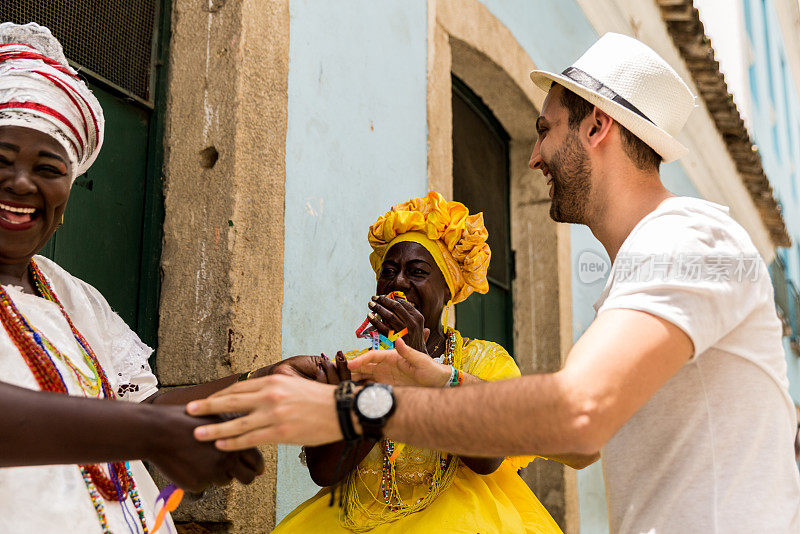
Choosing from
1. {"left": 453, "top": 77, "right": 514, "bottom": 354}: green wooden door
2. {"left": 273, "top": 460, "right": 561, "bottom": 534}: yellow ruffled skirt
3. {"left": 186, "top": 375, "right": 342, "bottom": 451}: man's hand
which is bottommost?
{"left": 273, "top": 460, "right": 561, "bottom": 534}: yellow ruffled skirt

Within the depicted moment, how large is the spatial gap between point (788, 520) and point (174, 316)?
6.94ft

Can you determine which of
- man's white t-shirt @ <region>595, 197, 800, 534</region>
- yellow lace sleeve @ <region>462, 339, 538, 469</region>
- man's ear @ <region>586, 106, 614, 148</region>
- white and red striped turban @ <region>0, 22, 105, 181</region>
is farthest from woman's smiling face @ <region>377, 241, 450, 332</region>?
white and red striped turban @ <region>0, 22, 105, 181</region>

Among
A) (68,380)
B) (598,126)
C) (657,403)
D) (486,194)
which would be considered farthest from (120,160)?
(486,194)

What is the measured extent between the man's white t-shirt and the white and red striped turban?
137cm

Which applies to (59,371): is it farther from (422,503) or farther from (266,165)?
(266,165)

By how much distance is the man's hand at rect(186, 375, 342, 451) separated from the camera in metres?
1.70

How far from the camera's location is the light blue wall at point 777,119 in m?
14.7

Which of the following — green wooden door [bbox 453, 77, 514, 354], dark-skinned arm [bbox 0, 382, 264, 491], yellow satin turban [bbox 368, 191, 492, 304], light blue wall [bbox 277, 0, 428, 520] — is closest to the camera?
dark-skinned arm [bbox 0, 382, 264, 491]

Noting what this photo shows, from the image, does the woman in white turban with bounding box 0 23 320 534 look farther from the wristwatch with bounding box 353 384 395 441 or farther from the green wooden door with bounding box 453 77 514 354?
the green wooden door with bounding box 453 77 514 354

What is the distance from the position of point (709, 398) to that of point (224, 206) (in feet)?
6.02

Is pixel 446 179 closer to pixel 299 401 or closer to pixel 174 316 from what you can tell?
pixel 174 316

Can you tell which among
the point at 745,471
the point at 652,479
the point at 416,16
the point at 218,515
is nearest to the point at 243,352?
the point at 218,515

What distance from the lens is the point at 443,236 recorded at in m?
3.11

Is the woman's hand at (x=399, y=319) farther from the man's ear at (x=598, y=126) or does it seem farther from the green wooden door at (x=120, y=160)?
the green wooden door at (x=120, y=160)
